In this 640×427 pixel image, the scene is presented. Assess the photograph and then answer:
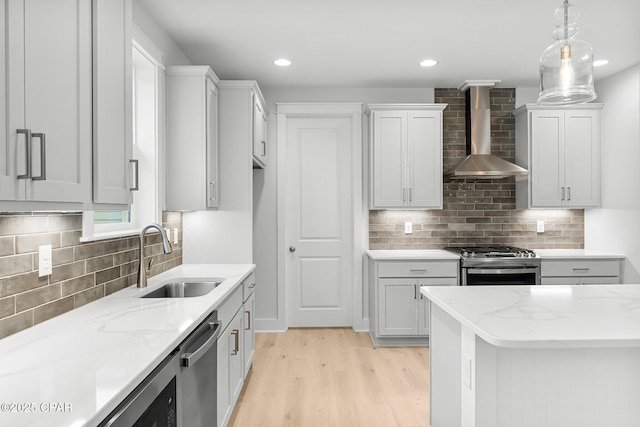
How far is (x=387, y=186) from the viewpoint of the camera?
4.19 metres

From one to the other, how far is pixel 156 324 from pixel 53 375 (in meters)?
0.50

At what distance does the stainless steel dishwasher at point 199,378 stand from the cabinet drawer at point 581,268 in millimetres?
3290

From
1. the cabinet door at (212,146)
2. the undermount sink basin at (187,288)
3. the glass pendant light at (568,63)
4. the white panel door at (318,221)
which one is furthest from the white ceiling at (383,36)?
the undermount sink basin at (187,288)

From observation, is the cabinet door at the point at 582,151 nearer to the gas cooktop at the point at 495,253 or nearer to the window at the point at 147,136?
the gas cooktop at the point at 495,253

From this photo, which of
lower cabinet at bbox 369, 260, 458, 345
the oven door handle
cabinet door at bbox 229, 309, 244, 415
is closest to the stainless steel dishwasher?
cabinet door at bbox 229, 309, 244, 415

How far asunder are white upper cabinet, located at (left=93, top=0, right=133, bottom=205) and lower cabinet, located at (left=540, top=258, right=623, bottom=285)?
3.76 metres

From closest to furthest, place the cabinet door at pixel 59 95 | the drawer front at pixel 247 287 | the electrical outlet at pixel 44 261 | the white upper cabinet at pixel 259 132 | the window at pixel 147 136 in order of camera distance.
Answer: the cabinet door at pixel 59 95 < the electrical outlet at pixel 44 261 < the window at pixel 147 136 < the drawer front at pixel 247 287 < the white upper cabinet at pixel 259 132

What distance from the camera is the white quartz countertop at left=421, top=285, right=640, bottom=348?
135 cm

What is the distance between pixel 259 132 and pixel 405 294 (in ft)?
6.88

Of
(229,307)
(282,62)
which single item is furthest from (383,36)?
(229,307)

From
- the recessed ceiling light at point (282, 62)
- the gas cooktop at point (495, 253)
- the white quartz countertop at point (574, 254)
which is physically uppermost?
the recessed ceiling light at point (282, 62)

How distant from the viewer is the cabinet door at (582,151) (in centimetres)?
413

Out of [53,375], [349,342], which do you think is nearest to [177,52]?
→ [53,375]

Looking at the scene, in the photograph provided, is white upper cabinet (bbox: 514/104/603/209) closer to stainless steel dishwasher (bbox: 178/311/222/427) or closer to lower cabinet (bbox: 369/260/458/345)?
lower cabinet (bbox: 369/260/458/345)
